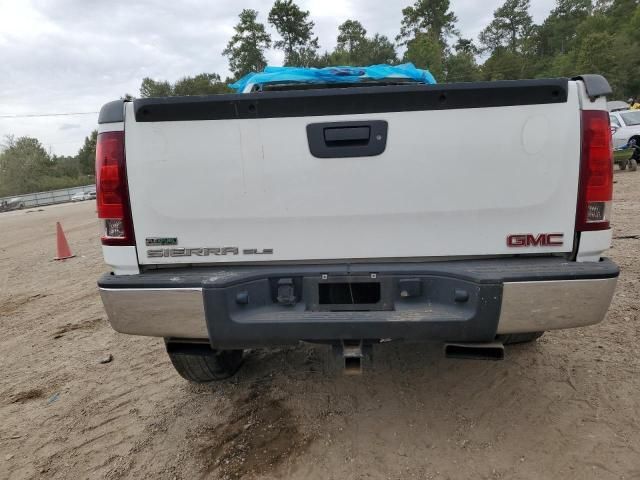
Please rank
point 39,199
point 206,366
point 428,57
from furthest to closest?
point 428,57
point 39,199
point 206,366

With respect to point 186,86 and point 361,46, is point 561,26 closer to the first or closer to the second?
point 361,46

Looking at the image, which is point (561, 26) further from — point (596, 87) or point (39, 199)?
point (596, 87)

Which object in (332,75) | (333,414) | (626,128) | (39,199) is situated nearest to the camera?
(333,414)

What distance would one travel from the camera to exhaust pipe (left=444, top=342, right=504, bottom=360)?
82.6 inches

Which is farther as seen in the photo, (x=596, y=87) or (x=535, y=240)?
(x=535, y=240)

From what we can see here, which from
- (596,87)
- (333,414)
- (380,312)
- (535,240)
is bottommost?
(333,414)

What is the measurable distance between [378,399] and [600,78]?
2.09 m

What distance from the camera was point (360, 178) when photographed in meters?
2.03

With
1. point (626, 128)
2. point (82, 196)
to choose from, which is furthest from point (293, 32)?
point (626, 128)

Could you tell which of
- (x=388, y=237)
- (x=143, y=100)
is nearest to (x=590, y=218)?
(x=388, y=237)

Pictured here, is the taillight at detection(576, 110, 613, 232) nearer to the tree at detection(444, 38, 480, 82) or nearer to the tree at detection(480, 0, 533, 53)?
the tree at detection(444, 38, 480, 82)

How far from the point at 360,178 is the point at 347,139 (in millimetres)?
Answer: 186

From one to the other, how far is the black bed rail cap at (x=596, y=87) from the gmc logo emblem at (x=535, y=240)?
62 centimetres

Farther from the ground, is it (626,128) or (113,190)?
(626,128)
